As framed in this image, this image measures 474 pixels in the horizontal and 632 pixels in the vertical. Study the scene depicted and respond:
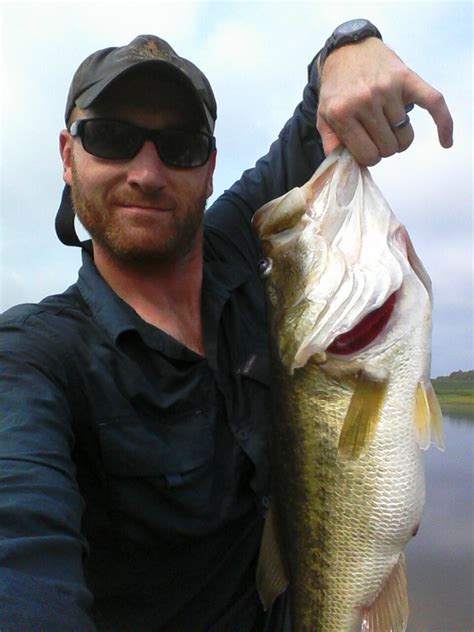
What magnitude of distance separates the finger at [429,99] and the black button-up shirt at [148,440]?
1.10 metres

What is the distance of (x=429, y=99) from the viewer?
2.08 m

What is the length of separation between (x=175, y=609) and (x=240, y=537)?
0.35 meters

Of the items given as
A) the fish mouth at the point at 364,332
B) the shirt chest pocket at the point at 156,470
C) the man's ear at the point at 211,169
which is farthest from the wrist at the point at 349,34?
the shirt chest pocket at the point at 156,470

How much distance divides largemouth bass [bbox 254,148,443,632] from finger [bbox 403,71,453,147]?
0.96ft

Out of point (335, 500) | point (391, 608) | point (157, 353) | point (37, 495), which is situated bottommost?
point (391, 608)

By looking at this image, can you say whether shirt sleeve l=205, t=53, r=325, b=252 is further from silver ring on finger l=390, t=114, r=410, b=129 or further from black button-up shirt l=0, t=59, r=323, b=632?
silver ring on finger l=390, t=114, r=410, b=129

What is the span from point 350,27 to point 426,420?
1396 millimetres

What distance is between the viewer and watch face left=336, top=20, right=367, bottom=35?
242 cm

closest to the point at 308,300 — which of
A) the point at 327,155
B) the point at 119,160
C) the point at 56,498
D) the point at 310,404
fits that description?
the point at 310,404

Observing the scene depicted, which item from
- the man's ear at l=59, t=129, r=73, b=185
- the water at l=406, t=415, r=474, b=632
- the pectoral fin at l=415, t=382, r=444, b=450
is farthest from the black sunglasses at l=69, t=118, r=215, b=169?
the water at l=406, t=415, r=474, b=632

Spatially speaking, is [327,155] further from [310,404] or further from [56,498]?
[56,498]

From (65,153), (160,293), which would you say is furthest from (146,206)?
(65,153)

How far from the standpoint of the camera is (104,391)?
2.30 meters

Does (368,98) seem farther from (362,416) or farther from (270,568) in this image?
(270,568)
